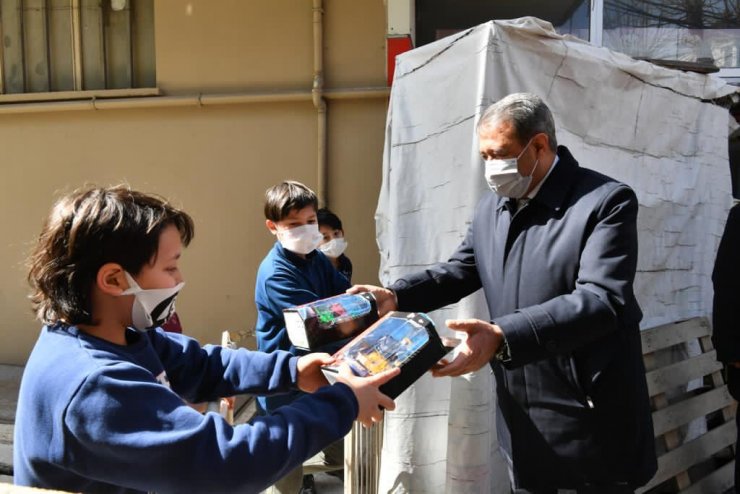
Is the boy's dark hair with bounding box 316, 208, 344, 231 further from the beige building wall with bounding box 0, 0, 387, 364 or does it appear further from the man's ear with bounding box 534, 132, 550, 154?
the man's ear with bounding box 534, 132, 550, 154

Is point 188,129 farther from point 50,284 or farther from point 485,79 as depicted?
point 50,284

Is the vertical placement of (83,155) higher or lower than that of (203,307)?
higher

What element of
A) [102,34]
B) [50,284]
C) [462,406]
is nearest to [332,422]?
[50,284]

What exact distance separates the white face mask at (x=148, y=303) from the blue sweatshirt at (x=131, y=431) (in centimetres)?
7

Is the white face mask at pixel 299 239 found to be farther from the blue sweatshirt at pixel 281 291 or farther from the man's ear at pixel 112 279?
the man's ear at pixel 112 279

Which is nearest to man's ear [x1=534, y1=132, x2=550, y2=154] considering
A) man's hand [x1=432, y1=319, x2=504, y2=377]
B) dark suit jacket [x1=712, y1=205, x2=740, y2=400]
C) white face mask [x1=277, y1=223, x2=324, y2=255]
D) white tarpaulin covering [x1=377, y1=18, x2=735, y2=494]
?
man's hand [x1=432, y1=319, x2=504, y2=377]

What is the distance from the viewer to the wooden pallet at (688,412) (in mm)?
2828

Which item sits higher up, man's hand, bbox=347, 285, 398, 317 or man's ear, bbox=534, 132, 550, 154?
man's ear, bbox=534, 132, 550, 154

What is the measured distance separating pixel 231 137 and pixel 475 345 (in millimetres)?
4026

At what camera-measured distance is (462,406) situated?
2.64 metres

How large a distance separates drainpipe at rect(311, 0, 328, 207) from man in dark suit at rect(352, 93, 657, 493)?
301 centimetres

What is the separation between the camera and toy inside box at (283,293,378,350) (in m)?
1.65

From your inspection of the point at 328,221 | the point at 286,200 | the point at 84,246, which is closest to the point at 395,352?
the point at 84,246

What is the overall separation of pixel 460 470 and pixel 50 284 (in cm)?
202
